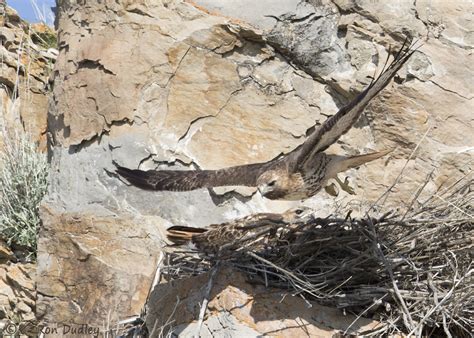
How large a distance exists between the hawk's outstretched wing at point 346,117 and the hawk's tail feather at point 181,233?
0.91 meters

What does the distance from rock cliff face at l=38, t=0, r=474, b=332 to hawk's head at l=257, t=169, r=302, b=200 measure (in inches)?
35.1

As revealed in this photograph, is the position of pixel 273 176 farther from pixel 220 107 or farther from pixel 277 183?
pixel 220 107

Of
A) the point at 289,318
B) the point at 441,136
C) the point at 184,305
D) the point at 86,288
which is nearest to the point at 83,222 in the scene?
the point at 86,288

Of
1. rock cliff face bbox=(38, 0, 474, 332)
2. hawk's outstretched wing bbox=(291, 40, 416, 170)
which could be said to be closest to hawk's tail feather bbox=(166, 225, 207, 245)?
rock cliff face bbox=(38, 0, 474, 332)

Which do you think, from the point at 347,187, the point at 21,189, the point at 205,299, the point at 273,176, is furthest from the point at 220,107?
the point at 205,299

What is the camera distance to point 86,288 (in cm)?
719

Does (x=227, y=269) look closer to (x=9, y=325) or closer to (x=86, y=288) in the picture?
(x=86, y=288)

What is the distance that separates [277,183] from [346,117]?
1.10m

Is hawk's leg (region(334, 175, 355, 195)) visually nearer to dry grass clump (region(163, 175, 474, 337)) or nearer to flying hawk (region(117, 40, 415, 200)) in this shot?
flying hawk (region(117, 40, 415, 200))

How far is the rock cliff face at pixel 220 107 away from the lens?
24.2 ft

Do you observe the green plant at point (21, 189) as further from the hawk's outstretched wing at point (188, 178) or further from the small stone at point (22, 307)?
the hawk's outstretched wing at point (188, 178)

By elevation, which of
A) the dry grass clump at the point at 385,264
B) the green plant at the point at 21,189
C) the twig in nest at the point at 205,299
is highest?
the dry grass clump at the point at 385,264

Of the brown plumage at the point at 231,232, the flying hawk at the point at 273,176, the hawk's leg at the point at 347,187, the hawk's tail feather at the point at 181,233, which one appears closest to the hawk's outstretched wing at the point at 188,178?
the flying hawk at the point at 273,176

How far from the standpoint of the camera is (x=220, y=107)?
7.67 meters
